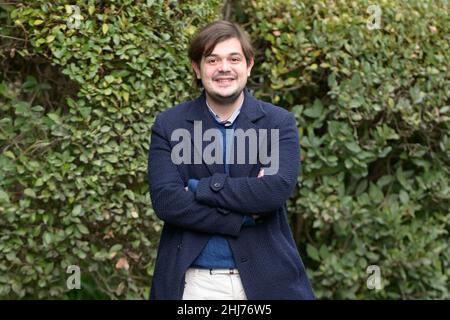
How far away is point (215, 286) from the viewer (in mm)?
3311

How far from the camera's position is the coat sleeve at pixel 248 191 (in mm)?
3398

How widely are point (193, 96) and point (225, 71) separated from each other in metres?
1.51

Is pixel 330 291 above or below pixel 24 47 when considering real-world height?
below

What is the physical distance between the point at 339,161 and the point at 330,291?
86 centimetres

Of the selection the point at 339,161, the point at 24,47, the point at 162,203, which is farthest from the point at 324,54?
the point at 162,203

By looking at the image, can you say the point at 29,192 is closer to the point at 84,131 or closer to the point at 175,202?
the point at 84,131

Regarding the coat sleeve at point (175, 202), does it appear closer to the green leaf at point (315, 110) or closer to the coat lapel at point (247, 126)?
the coat lapel at point (247, 126)

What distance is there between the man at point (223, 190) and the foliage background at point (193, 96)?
3.86 feet

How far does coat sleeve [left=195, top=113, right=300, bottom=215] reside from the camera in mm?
3398

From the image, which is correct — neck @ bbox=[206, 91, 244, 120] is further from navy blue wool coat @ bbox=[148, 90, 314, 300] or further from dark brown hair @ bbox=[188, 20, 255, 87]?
dark brown hair @ bbox=[188, 20, 255, 87]

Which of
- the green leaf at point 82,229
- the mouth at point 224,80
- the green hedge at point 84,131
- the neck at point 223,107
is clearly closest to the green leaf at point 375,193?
the green hedge at point 84,131

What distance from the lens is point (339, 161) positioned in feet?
17.6

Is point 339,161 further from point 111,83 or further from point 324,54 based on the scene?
point 111,83

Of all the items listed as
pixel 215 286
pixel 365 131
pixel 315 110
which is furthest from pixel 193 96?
pixel 215 286
